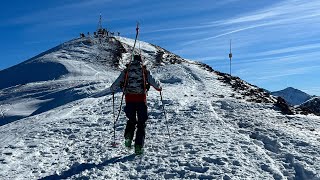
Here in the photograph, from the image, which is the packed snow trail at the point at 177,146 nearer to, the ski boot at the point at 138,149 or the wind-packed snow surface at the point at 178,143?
the wind-packed snow surface at the point at 178,143

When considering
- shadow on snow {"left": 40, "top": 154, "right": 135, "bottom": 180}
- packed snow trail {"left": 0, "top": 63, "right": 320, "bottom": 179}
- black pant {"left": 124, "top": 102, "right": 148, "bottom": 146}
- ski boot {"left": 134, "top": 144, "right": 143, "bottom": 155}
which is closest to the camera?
shadow on snow {"left": 40, "top": 154, "right": 135, "bottom": 180}

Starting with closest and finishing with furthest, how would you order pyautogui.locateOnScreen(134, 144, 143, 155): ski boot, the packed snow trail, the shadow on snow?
the shadow on snow < the packed snow trail < pyautogui.locateOnScreen(134, 144, 143, 155): ski boot

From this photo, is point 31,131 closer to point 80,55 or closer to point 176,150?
point 176,150

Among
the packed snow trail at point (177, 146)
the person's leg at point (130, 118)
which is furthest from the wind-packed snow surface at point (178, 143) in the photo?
the person's leg at point (130, 118)

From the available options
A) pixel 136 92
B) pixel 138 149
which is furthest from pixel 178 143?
pixel 136 92

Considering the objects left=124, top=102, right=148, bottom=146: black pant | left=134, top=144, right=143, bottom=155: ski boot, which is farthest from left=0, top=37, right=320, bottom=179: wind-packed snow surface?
left=124, top=102, right=148, bottom=146: black pant

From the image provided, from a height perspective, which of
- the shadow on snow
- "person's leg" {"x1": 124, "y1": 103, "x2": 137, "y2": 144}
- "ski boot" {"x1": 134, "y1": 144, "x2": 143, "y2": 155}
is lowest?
the shadow on snow

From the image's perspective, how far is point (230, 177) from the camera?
9.83 meters

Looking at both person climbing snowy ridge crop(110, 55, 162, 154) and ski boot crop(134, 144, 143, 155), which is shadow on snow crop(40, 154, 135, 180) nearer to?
ski boot crop(134, 144, 143, 155)

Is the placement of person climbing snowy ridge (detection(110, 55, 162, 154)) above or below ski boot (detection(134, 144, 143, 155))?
above

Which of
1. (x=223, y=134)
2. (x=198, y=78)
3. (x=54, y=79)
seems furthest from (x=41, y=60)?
(x=223, y=134)

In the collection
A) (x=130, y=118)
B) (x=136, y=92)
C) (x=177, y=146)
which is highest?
(x=136, y=92)

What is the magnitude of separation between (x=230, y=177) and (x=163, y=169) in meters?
1.62

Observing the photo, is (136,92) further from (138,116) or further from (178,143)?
(178,143)
